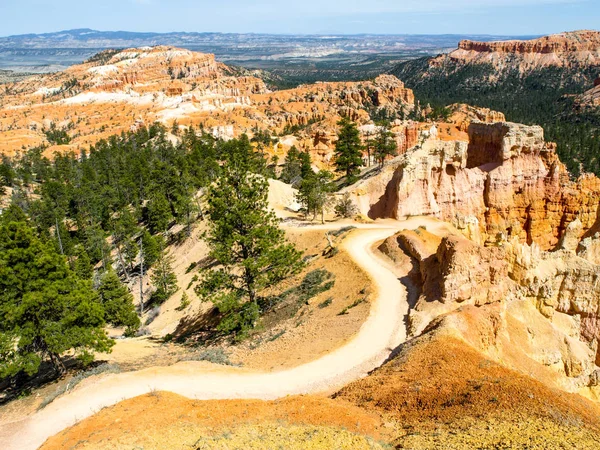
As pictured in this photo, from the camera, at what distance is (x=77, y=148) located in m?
138

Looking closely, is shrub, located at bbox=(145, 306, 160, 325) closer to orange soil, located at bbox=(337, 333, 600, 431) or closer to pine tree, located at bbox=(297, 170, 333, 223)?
pine tree, located at bbox=(297, 170, 333, 223)

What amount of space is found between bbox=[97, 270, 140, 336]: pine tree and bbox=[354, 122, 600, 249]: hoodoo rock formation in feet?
95.5

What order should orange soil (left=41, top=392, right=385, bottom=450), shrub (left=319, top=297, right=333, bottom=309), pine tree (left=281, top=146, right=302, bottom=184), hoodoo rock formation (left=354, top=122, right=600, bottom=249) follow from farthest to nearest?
pine tree (left=281, top=146, right=302, bottom=184) → hoodoo rock formation (left=354, top=122, right=600, bottom=249) → shrub (left=319, top=297, right=333, bottom=309) → orange soil (left=41, top=392, right=385, bottom=450)

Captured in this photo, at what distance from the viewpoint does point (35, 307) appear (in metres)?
23.1

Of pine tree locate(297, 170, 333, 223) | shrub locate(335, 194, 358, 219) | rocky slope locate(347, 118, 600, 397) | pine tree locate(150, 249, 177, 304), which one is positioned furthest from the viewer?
shrub locate(335, 194, 358, 219)

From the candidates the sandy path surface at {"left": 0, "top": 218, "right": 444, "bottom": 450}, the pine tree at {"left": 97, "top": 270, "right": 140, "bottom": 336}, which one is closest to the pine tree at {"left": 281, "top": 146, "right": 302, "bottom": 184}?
the pine tree at {"left": 97, "top": 270, "right": 140, "bottom": 336}

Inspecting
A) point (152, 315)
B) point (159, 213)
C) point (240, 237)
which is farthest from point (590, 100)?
point (240, 237)

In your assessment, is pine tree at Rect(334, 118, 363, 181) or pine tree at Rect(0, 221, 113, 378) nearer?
pine tree at Rect(0, 221, 113, 378)

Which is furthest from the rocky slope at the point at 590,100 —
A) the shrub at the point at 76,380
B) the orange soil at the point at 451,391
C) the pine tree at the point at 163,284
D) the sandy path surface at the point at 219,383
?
the shrub at the point at 76,380

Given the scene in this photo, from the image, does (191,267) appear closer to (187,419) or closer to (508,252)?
(508,252)

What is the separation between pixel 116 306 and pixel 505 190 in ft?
142

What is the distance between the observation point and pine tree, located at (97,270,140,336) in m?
41.3

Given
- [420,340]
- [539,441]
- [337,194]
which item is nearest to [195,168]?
[337,194]

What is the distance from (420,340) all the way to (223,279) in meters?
13.8
